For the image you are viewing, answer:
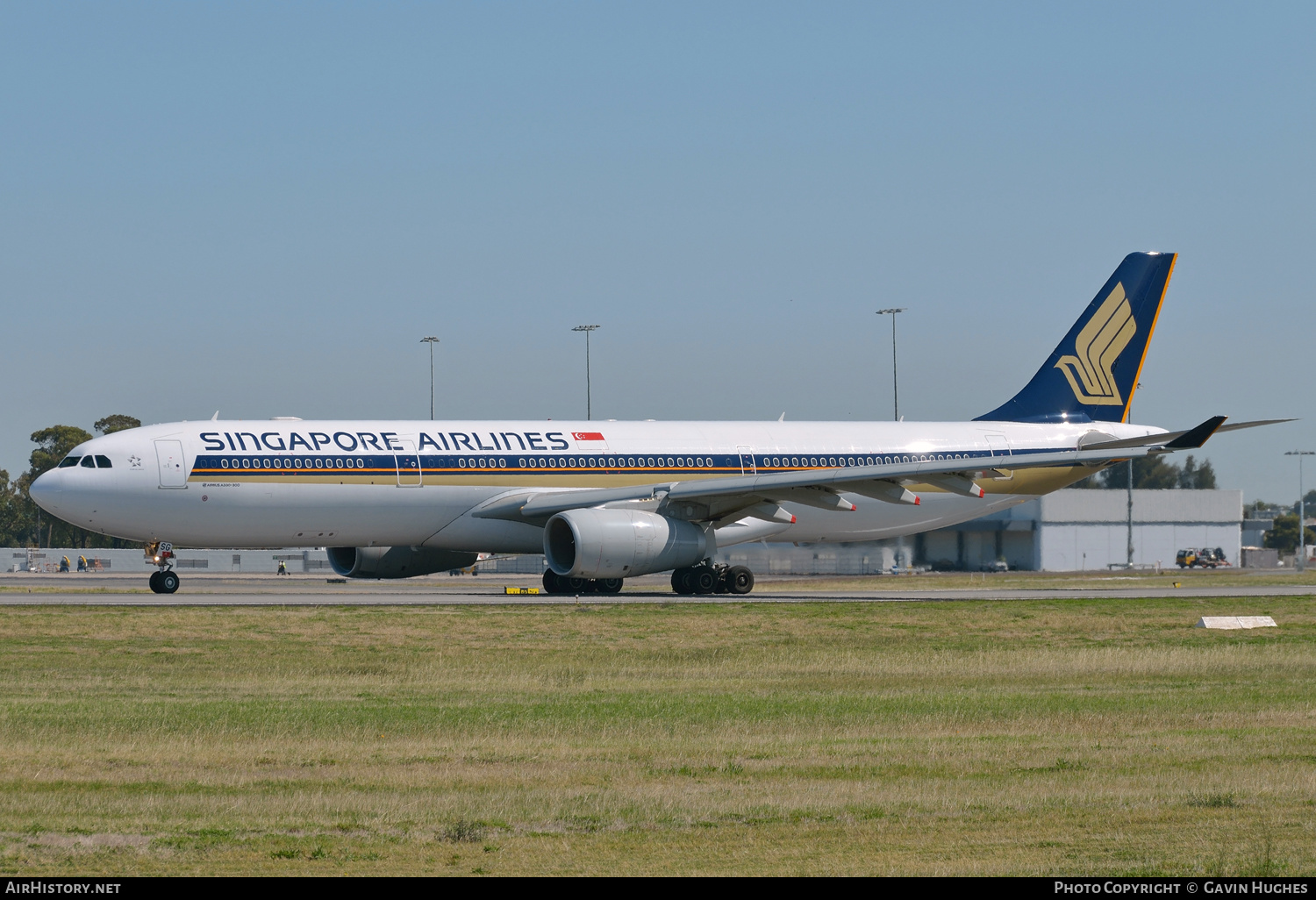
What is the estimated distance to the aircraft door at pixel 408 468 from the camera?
1484 inches

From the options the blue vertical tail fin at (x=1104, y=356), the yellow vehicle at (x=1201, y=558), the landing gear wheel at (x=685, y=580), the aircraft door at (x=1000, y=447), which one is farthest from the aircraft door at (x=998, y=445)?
the yellow vehicle at (x=1201, y=558)

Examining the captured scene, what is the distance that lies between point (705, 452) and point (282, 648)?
727 inches

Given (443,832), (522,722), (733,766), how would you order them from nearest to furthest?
(443,832) → (733,766) → (522,722)

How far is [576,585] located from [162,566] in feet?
35.2

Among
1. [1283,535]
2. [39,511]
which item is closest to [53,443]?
[39,511]

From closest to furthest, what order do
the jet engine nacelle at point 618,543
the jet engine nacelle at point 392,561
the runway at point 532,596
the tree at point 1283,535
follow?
→ the runway at point 532,596 → the jet engine nacelle at point 618,543 → the jet engine nacelle at point 392,561 → the tree at point 1283,535

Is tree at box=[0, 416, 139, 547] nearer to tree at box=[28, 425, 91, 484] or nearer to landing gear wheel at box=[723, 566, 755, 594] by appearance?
tree at box=[28, 425, 91, 484]

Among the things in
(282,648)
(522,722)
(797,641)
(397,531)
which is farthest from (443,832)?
(397,531)

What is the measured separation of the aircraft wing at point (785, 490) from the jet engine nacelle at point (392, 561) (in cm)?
354

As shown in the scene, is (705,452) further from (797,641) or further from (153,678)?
(153,678)

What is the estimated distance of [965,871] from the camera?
936 centimetres

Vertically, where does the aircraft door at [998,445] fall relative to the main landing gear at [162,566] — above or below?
above

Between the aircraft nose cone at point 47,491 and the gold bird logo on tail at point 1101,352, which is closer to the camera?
→ the aircraft nose cone at point 47,491

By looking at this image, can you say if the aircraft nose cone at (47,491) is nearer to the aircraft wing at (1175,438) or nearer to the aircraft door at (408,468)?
the aircraft door at (408,468)
